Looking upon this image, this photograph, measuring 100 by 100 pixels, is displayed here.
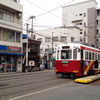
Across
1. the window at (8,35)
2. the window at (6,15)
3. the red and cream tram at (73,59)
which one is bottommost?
Answer: the red and cream tram at (73,59)

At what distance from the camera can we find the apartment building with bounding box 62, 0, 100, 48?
6462 centimetres

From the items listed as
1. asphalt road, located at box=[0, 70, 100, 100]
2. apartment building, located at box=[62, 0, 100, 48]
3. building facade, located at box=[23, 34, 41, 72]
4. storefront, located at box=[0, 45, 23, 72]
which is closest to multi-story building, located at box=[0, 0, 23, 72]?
storefront, located at box=[0, 45, 23, 72]

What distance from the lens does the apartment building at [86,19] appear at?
212ft

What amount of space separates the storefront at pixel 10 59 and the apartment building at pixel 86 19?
34.8m

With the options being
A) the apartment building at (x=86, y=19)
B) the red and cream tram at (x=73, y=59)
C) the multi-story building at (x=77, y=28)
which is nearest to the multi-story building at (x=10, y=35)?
the red and cream tram at (x=73, y=59)

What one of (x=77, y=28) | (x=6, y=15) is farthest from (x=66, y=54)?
(x=77, y=28)

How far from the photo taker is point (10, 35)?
2966 centimetres

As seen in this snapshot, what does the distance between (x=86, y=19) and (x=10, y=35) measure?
42840mm

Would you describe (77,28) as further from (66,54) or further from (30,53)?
(66,54)

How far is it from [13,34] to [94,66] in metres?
16.5

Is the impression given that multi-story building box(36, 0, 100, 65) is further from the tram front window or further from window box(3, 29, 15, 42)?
the tram front window

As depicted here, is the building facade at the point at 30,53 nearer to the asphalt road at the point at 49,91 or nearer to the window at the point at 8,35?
the window at the point at 8,35

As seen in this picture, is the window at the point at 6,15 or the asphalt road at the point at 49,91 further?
the window at the point at 6,15

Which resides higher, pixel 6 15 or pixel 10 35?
pixel 6 15
